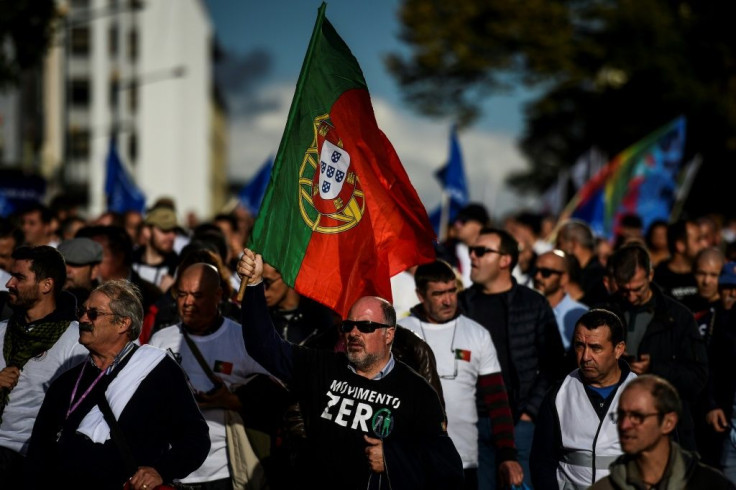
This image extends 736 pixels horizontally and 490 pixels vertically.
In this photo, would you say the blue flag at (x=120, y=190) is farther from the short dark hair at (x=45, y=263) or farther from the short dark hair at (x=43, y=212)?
the short dark hair at (x=45, y=263)

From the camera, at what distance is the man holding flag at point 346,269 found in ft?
18.9

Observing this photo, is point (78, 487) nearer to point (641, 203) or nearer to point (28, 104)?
point (641, 203)

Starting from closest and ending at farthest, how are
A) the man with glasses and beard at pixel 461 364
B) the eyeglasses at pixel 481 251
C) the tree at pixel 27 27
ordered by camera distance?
the man with glasses and beard at pixel 461 364 → the eyeglasses at pixel 481 251 → the tree at pixel 27 27

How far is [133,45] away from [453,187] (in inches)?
2677

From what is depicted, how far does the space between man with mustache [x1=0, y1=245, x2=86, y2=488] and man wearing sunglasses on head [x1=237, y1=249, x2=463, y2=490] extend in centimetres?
135

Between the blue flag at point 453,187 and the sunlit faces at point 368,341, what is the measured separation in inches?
321

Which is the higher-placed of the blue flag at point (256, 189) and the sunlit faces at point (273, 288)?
the blue flag at point (256, 189)

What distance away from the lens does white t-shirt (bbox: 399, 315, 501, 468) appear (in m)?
7.41

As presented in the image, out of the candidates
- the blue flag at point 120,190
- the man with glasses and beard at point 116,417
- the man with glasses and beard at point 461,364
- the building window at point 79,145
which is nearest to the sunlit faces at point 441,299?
the man with glasses and beard at point 461,364

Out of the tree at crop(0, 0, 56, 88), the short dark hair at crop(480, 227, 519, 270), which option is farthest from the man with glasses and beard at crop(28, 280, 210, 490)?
the tree at crop(0, 0, 56, 88)

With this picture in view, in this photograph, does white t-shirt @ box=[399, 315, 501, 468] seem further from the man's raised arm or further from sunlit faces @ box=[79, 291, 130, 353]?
sunlit faces @ box=[79, 291, 130, 353]

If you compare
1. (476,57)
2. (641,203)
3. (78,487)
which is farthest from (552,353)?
(476,57)

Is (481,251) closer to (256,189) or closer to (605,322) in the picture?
(605,322)

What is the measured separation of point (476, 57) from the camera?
37719mm
